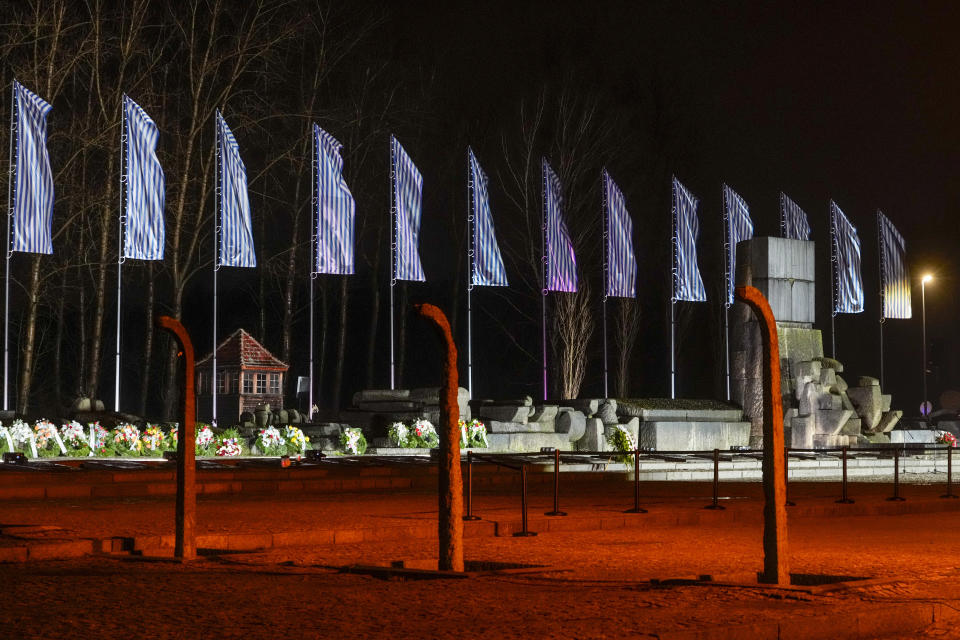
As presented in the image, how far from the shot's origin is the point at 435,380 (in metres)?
60.6

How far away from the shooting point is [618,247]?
32406 millimetres

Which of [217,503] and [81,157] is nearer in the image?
[217,503]

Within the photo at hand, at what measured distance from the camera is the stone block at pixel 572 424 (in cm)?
2897

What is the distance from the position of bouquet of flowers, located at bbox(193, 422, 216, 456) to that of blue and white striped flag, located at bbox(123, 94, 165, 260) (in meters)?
3.85

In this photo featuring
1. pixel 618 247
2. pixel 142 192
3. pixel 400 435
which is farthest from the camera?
pixel 618 247

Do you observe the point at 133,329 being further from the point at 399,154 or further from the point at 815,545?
the point at 815,545

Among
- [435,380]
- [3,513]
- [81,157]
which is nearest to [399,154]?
[81,157]

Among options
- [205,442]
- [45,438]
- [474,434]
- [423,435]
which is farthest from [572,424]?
[45,438]

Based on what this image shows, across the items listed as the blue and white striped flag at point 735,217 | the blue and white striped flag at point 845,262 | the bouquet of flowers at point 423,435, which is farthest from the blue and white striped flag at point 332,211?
the blue and white striped flag at point 845,262

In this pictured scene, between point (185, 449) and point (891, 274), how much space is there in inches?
1194

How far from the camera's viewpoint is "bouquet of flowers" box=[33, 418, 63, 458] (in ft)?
77.4

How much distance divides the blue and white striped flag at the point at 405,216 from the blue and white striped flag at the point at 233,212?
11.2ft

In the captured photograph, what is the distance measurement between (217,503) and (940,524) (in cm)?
917

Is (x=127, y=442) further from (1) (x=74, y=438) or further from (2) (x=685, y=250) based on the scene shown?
(2) (x=685, y=250)
